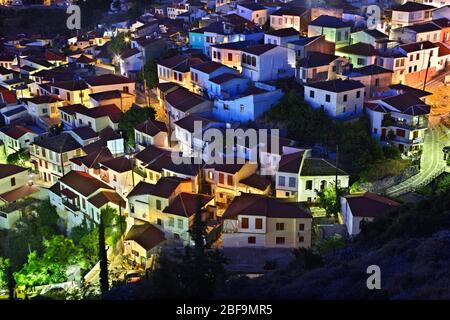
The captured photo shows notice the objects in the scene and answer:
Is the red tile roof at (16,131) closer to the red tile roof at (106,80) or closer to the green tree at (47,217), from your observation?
the red tile roof at (106,80)

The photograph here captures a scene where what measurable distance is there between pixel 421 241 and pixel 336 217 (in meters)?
7.61

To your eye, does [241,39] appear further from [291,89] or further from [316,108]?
[316,108]

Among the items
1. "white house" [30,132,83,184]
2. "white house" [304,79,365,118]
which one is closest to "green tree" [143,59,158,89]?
"white house" [30,132,83,184]

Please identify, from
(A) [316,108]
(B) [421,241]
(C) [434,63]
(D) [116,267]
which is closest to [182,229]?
(D) [116,267]

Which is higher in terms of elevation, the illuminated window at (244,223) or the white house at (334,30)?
the white house at (334,30)

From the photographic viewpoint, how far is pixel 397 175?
917 inches

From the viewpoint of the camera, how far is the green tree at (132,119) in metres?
29.0

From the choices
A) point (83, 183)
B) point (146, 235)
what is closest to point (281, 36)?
point (83, 183)

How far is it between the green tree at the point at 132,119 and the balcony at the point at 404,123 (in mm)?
11460

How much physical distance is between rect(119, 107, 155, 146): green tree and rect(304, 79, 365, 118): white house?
8.15 meters

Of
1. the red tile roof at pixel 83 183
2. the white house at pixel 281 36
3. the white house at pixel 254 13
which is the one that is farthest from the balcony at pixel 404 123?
the white house at pixel 254 13

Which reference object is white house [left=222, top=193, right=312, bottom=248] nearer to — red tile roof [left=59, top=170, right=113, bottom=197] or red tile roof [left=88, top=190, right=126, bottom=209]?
red tile roof [left=88, top=190, right=126, bottom=209]

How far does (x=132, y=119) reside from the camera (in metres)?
29.2
